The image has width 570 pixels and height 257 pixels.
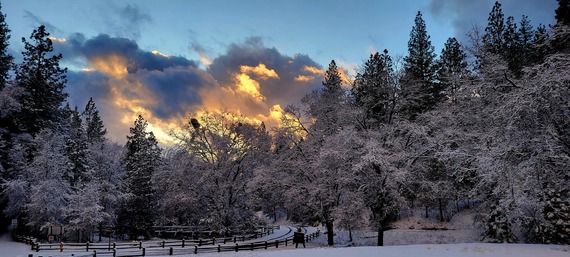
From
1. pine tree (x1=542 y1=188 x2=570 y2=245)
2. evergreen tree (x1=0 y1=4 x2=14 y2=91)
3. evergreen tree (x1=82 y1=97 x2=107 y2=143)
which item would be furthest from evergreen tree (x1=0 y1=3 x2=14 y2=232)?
pine tree (x1=542 y1=188 x2=570 y2=245)

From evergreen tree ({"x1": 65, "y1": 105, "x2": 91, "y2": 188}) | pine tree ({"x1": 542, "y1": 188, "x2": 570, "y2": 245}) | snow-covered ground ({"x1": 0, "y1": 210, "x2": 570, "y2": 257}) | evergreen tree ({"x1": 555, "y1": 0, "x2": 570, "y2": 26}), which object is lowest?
snow-covered ground ({"x1": 0, "y1": 210, "x2": 570, "y2": 257})

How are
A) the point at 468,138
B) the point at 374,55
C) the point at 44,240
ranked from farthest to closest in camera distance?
1. the point at 374,55
2. the point at 44,240
3. the point at 468,138

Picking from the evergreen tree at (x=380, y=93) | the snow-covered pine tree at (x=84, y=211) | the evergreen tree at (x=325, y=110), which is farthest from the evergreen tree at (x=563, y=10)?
the snow-covered pine tree at (x=84, y=211)

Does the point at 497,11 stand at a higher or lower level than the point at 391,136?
higher

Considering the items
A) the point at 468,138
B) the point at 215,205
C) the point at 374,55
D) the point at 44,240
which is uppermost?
the point at 374,55

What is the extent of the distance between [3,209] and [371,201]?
42.1 m

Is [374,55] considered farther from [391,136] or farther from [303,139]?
[391,136]

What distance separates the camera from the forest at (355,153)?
15.7 metres

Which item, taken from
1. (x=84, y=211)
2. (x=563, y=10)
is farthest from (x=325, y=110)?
(x=84, y=211)

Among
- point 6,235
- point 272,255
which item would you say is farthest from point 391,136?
point 6,235

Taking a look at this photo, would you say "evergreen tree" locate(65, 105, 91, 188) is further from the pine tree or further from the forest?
the pine tree

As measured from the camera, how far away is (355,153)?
1101 inches

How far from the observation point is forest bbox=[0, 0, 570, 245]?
1566 centimetres

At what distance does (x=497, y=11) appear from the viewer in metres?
42.3
